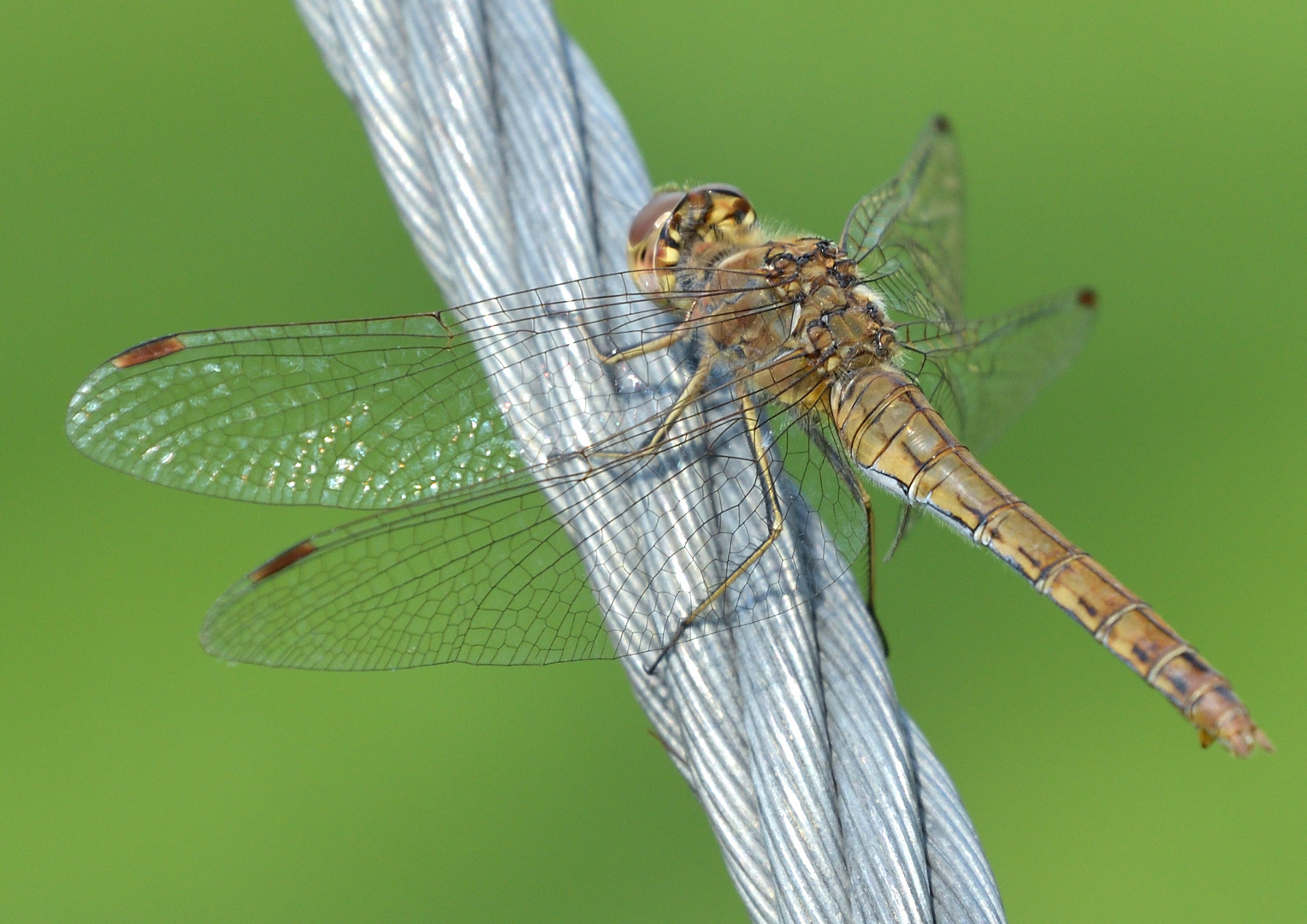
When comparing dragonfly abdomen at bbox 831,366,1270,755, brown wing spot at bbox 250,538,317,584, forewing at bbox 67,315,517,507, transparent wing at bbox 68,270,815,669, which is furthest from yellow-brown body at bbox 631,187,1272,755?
brown wing spot at bbox 250,538,317,584

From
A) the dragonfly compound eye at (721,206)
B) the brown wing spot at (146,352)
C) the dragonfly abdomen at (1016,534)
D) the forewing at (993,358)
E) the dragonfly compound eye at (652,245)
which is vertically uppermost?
the dragonfly compound eye at (721,206)

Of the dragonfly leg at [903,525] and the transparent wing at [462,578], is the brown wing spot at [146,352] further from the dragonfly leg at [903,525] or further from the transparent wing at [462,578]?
the dragonfly leg at [903,525]

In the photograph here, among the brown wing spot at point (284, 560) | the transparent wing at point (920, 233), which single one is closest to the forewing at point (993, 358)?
the transparent wing at point (920, 233)

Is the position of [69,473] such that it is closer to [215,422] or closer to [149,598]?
[149,598]

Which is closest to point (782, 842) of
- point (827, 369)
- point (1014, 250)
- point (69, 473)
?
point (827, 369)

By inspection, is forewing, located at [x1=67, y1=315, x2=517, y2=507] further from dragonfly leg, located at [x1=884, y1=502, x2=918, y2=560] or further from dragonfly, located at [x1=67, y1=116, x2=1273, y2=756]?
dragonfly leg, located at [x1=884, y1=502, x2=918, y2=560]

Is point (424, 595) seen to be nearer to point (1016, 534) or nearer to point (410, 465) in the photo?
point (410, 465)

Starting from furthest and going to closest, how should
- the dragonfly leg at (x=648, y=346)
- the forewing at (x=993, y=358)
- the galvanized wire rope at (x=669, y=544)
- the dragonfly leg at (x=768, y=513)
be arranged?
the forewing at (x=993, y=358) → the dragonfly leg at (x=648, y=346) → the dragonfly leg at (x=768, y=513) → the galvanized wire rope at (x=669, y=544)

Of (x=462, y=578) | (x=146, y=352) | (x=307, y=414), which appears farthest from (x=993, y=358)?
(x=146, y=352)
